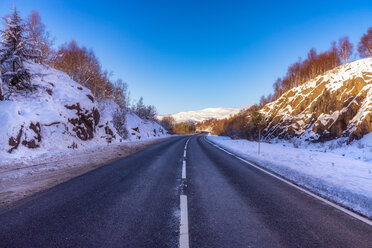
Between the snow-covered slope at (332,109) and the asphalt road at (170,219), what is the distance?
801 inches

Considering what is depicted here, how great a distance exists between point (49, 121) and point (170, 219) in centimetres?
1403

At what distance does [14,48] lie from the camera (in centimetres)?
1252

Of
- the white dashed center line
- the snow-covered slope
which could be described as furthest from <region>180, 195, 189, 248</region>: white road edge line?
the snow-covered slope

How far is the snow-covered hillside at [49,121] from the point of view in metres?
9.63

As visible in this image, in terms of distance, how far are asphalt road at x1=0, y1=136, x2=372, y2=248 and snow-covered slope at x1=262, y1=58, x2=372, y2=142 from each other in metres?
20.3

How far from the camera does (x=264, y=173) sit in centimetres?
669

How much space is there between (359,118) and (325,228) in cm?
2272

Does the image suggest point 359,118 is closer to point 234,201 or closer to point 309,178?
point 309,178

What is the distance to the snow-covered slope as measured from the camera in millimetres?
19453

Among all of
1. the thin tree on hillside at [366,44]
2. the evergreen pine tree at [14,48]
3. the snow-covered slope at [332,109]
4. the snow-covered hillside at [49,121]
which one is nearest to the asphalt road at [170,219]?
the snow-covered hillside at [49,121]

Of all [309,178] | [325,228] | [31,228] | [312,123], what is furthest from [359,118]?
[31,228]

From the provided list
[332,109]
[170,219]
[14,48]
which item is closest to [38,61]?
[14,48]

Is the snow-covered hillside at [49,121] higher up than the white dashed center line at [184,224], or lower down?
higher up

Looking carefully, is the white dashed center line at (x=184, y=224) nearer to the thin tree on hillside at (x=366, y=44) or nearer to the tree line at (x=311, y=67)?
the tree line at (x=311, y=67)
